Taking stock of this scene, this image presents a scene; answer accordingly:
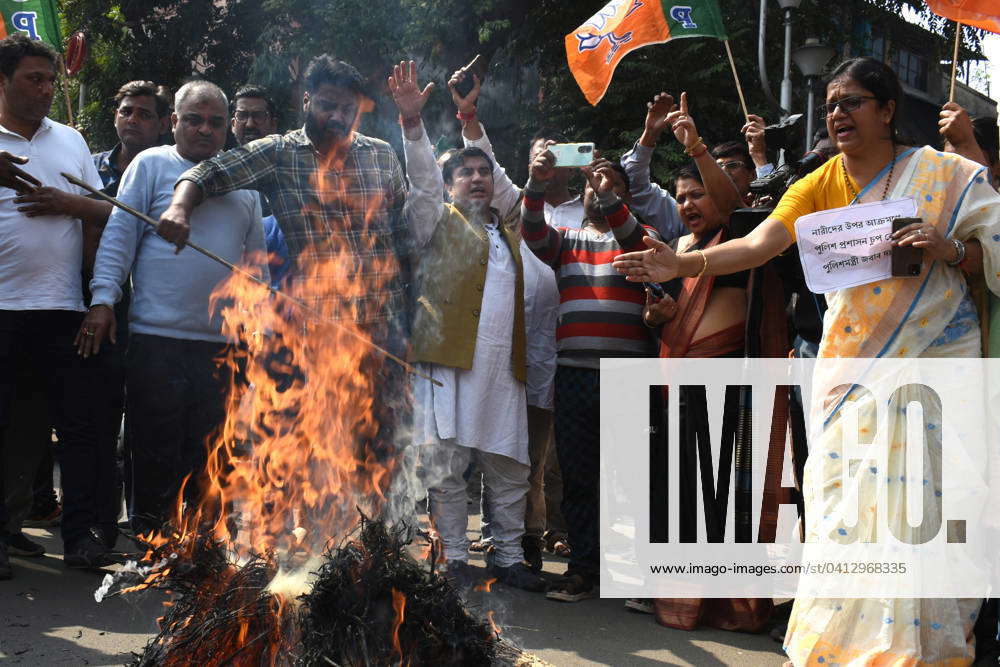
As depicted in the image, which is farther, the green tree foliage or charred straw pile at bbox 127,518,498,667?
the green tree foliage

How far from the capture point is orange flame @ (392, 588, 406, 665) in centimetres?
326

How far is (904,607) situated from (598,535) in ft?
6.83

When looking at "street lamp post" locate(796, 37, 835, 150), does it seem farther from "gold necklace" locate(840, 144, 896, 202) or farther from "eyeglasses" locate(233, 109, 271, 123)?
"gold necklace" locate(840, 144, 896, 202)

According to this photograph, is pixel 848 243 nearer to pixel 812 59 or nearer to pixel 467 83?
pixel 467 83

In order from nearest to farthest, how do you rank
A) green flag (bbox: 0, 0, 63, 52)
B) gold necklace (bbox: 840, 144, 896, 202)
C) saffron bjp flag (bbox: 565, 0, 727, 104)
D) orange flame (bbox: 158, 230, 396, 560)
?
1. orange flame (bbox: 158, 230, 396, 560)
2. gold necklace (bbox: 840, 144, 896, 202)
3. saffron bjp flag (bbox: 565, 0, 727, 104)
4. green flag (bbox: 0, 0, 63, 52)

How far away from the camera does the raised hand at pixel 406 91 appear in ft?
17.5

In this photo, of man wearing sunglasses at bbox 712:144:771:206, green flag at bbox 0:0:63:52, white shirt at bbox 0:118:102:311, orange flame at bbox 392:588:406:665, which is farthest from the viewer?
green flag at bbox 0:0:63:52

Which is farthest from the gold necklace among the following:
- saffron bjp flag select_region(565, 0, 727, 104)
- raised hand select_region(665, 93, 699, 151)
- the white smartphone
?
saffron bjp flag select_region(565, 0, 727, 104)

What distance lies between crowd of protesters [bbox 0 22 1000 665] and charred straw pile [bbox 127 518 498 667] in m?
1.52

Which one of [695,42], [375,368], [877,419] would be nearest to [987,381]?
[877,419]

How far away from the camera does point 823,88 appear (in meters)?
4.65

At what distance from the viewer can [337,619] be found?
3311 millimetres

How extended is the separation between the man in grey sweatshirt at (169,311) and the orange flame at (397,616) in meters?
2.23

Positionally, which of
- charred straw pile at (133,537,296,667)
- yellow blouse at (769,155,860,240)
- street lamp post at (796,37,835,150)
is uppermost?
street lamp post at (796,37,835,150)
